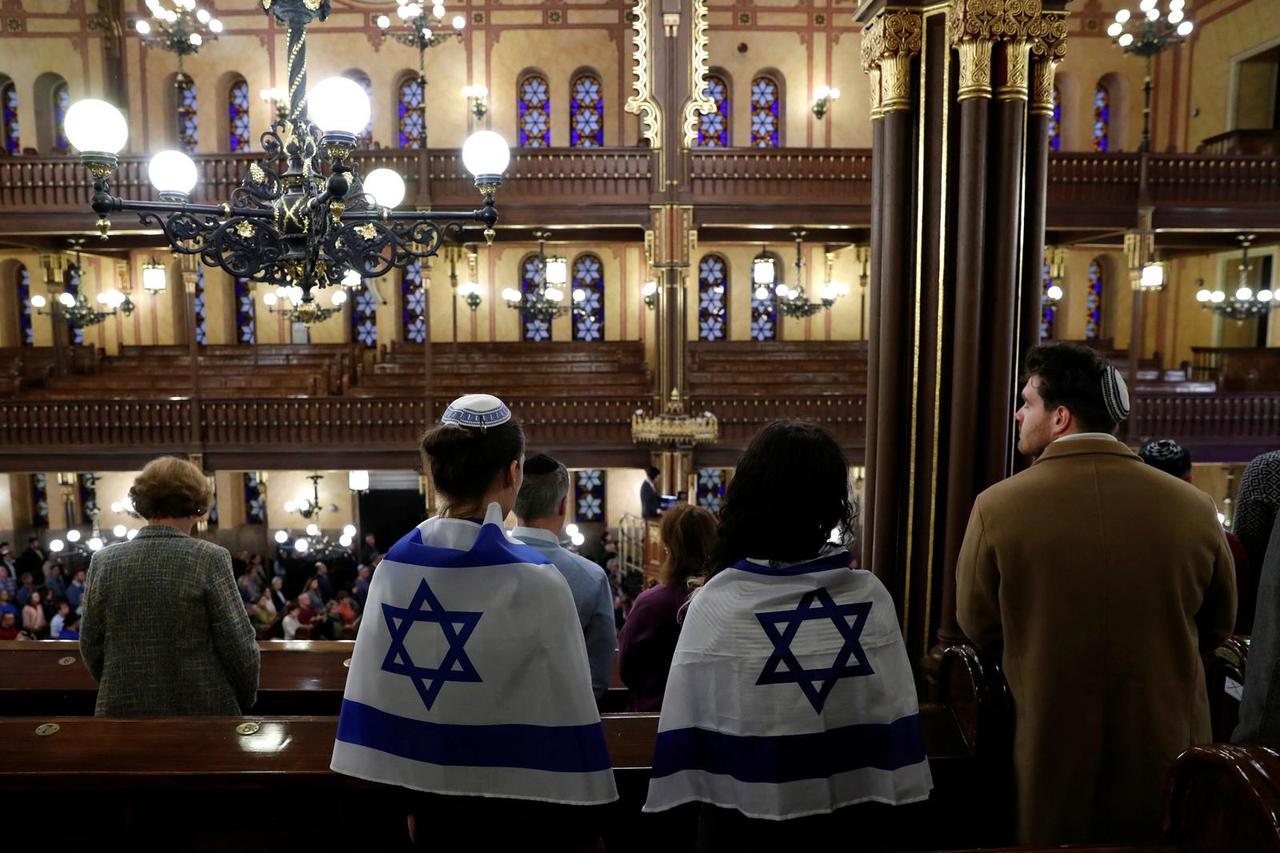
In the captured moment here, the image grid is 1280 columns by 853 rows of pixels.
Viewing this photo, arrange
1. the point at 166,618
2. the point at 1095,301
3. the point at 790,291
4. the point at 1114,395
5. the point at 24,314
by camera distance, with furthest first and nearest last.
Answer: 1. the point at 1095,301
2. the point at 24,314
3. the point at 790,291
4. the point at 166,618
5. the point at 1114,395

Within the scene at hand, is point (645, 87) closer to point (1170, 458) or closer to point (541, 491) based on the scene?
point (1170, 458)

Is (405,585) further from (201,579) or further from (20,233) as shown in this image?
(20,233)

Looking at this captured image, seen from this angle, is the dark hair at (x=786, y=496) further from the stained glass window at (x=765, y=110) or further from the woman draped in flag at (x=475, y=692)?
the stained glass window at (x=765, y=110)

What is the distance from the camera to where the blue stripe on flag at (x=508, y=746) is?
172 cm

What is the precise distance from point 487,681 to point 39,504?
21.3 meters

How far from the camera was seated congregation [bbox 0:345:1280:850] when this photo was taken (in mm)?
1603

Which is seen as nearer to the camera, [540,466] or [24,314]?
[540,466]

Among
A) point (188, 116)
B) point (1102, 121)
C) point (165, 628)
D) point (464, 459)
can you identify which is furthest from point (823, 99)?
point (464, 459)

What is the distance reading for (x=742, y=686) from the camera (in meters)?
1.59

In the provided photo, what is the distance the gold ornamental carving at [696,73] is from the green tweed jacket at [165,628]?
11402 mm

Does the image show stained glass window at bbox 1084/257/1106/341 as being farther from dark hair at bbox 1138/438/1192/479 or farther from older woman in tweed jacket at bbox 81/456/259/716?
older woman in tweed jacket at bbox 81/456/259/716

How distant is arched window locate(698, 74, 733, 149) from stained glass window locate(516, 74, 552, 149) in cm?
350

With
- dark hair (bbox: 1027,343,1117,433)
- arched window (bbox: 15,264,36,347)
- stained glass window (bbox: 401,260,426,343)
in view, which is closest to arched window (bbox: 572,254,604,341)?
stained glass window (bbox: 401,260,426,343)

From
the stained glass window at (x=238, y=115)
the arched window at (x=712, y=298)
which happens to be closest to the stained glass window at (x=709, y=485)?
the arched window at (x=712, y=298)
